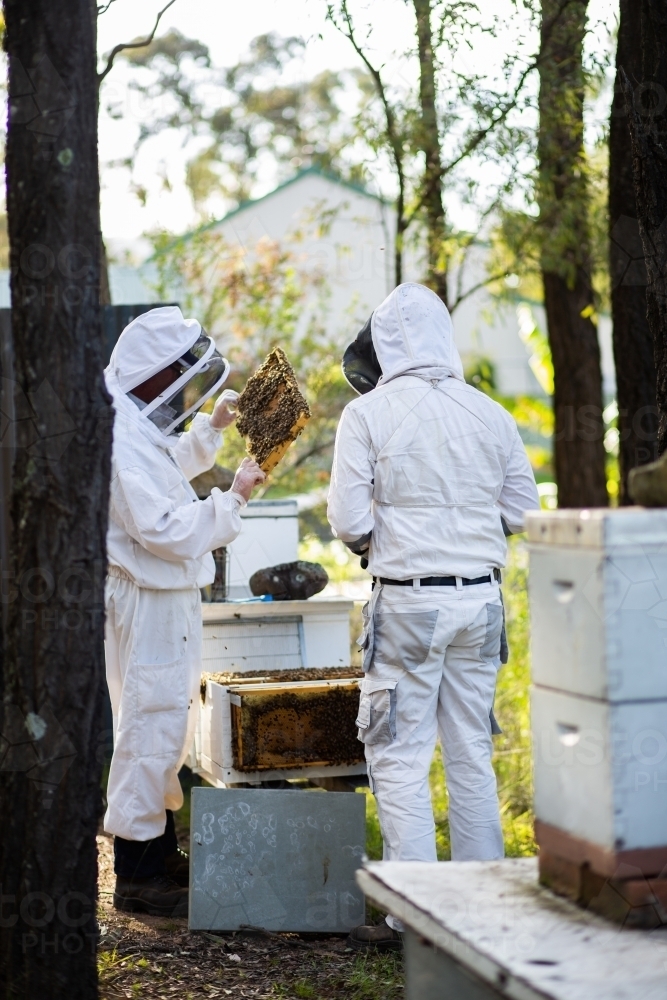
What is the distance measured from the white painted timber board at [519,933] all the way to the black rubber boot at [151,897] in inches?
71.3

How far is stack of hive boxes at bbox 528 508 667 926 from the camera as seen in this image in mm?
1890

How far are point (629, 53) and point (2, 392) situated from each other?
3.00 metres

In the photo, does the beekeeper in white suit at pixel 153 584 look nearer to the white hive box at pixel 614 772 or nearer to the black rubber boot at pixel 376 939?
the black rubber boot at pixel 376 939

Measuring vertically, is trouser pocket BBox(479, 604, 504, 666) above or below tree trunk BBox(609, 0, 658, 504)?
below

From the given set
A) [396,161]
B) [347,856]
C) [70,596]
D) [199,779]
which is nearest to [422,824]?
[347,856]

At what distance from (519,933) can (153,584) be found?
2147 millimetres

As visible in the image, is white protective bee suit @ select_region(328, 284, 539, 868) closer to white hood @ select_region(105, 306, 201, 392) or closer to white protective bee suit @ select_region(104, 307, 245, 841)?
white protective bee suit @ select_region(104, 307, 245, 841)

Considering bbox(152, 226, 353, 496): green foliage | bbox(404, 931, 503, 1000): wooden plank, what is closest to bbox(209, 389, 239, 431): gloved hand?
bbox(404, 931, 503, 1000): wooden plank

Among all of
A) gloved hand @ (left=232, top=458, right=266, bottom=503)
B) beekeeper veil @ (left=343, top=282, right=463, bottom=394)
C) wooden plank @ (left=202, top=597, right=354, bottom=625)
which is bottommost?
wooden plank @ (left=202, top=597, right=354, bottom=625)

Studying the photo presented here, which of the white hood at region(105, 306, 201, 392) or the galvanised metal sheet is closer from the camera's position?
the galvanised metal sheet

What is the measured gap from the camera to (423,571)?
3.38 m

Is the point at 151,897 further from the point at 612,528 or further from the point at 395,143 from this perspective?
the point at 395,143

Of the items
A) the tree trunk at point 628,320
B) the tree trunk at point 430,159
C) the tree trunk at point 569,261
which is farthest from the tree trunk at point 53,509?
the tree trunk at point 569,261

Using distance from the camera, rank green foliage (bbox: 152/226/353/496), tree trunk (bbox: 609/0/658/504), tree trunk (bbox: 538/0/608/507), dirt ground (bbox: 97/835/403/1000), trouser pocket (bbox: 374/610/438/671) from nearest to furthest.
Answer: dirt ground (bbox: 97/835/403/1000) → trouser pocket (bbox: 374/610/438/671) → tree trunk (bbox: 609/0/658/504) → tree trunk (bbox: 538/0/608/507) → green foliage (bbox: 152/226/353/496)
